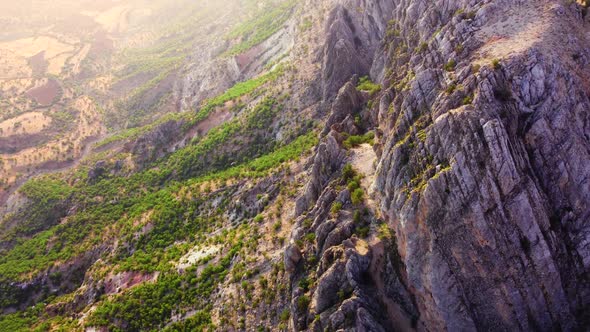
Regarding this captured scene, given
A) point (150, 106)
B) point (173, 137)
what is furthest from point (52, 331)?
point (150, 106)

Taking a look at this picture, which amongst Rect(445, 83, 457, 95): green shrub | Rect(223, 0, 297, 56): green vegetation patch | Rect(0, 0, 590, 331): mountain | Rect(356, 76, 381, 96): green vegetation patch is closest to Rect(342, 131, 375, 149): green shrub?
Rect(0, 0, 590, 331): mountain

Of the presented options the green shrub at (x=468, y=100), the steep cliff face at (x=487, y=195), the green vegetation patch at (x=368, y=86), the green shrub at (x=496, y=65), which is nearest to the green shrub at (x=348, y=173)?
the steep cliff face at (x=487, y=195)

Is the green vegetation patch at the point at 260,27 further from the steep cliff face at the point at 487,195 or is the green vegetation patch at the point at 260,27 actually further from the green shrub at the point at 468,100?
the green shrub at the point at 468,100

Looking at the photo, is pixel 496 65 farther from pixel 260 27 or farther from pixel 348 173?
pixel 260 27

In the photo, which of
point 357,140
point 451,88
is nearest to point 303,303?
point 357,140

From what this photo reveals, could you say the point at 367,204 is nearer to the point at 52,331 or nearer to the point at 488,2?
the point at 488,2

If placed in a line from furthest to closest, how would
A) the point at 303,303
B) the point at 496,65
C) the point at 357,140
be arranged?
1. the point at 357,140
2. the point at 303,303
3. the point at 496,65
